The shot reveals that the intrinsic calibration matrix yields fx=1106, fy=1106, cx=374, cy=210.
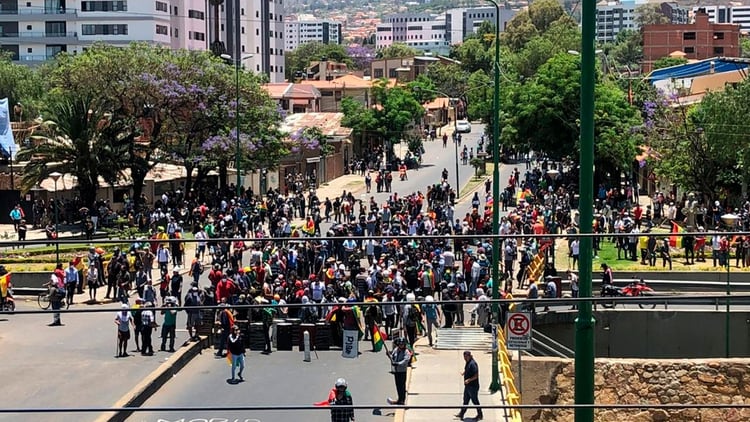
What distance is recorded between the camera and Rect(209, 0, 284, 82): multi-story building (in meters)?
100

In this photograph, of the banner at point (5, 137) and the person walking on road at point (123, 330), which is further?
the banner at point (5, 137)

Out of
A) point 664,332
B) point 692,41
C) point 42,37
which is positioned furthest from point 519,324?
point 692,41

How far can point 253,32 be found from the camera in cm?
10550

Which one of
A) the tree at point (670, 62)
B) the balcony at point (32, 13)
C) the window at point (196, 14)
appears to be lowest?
the tree at point (670, 62)

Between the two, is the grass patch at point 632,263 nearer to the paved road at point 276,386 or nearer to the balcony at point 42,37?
the paved road at point 276,386

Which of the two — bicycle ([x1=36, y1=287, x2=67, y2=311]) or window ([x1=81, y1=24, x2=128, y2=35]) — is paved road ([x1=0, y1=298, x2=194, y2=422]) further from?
window ([x1=81, y1=24, x2=128, y2=35])

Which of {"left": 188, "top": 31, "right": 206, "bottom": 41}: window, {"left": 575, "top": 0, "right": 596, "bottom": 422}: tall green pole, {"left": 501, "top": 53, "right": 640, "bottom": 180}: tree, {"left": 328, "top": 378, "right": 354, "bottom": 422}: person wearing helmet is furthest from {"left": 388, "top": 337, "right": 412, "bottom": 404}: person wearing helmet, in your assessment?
{"left": 188, "top": 31, "right": 206, "bottom": 41}: window

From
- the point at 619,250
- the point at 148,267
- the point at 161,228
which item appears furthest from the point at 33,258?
the point at 619,250

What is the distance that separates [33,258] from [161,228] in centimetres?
411

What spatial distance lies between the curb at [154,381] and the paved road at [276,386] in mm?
145

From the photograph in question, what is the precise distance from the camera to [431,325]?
24438mm

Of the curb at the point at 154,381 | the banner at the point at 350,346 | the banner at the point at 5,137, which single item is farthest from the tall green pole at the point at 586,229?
the banner at the point at 5,137

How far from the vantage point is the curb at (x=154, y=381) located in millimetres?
18261

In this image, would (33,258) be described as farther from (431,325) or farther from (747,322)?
(747,322)
